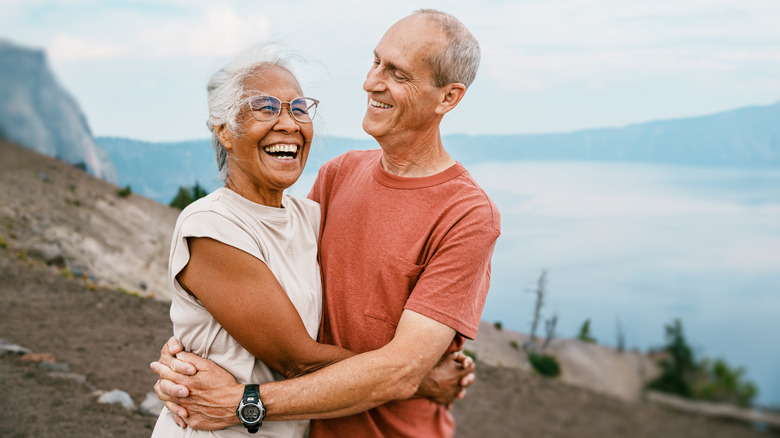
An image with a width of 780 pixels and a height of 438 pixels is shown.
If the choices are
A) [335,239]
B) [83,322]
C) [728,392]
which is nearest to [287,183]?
[335,239]

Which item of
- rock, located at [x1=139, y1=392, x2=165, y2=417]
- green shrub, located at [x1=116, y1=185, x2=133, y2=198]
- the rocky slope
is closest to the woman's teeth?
rock, located at [x1=139, y1=392, x2=165, y2=417]

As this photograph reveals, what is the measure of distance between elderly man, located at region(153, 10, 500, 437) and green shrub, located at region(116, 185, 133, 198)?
1631 centimetres

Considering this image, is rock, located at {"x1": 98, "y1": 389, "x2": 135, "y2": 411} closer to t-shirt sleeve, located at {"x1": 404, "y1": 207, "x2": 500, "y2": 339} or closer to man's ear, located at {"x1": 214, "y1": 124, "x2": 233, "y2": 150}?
man's ear, located at {"x1": 214, "y1": 124, "x2": 233, "y2": 150}

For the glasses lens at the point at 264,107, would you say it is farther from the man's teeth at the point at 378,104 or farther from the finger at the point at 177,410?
the finger at the point at 177,410

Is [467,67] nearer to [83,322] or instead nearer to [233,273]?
[233,273]

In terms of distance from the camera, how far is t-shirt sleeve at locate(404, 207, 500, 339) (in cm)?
232

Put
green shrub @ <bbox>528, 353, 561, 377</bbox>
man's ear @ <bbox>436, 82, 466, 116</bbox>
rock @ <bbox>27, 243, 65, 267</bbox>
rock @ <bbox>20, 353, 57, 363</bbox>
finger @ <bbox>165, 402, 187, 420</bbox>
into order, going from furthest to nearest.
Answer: rock @ <bbox>27, 243, 65, 267</bbox> < green shrub @ <bbox>528, 353, 561, 377</bbox> < rock @ <bbox>20, 353, 57, 363</bbox> < man's ear @ <bbox>436, 82, 466, 116</bbox> < finger @ <bbox>165, 402, 187, 420</bbox>

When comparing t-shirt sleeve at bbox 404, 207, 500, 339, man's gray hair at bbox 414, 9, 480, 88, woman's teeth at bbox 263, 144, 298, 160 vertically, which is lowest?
t-shirt sleeve at bbox 404, 207, 500, 339

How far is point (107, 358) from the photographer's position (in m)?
7.19

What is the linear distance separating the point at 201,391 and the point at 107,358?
18.6ft

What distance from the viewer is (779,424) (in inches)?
141

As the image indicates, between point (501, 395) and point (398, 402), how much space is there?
6232 mm

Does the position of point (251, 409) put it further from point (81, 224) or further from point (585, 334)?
point (81, 224)

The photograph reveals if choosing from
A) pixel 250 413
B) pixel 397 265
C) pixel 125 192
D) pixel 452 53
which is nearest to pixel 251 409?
pixel 250 413
